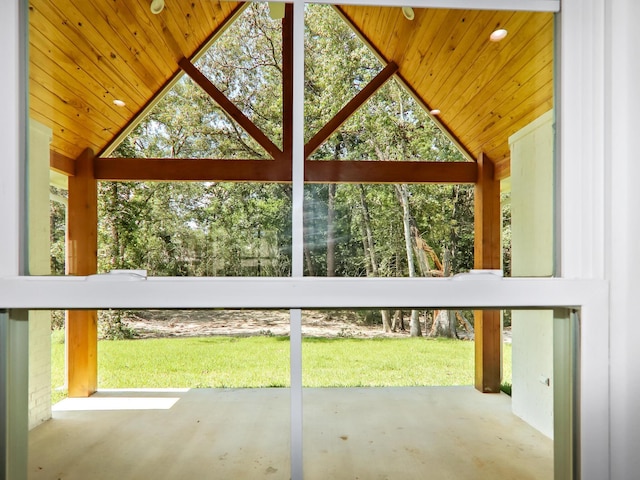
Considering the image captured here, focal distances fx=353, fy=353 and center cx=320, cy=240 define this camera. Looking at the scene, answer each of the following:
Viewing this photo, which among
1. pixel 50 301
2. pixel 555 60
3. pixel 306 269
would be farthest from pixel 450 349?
pixel 50 301

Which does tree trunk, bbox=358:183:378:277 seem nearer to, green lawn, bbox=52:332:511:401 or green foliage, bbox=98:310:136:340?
green lawn, bbox=52:332:511:401

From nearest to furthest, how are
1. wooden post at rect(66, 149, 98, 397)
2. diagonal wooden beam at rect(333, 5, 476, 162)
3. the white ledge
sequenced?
the white ledge < wooden post at rect(66, 149, 98, 397) < diagonal wooden beam at rect(333, 5, 476, 162)

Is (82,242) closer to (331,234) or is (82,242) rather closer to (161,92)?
(161,92)

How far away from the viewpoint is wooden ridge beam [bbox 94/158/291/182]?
33.1 inches

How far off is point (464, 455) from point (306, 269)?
70 cm

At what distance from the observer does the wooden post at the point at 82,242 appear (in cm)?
76

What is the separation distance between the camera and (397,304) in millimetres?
678

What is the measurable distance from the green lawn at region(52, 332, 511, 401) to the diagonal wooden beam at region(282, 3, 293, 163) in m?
0.45

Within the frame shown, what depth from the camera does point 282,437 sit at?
969 millimetres

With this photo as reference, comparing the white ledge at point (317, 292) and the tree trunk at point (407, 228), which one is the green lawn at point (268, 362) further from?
the white ledge at point (317, 292)

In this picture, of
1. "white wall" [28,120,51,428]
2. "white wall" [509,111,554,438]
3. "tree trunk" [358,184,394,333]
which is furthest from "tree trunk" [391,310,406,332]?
"white wall" [28,120,51,428]

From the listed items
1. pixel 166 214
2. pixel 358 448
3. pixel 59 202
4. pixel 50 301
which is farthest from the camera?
pixel 358 448

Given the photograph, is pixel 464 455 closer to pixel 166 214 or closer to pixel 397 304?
pixel 397 304

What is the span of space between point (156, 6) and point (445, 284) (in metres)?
0.94
